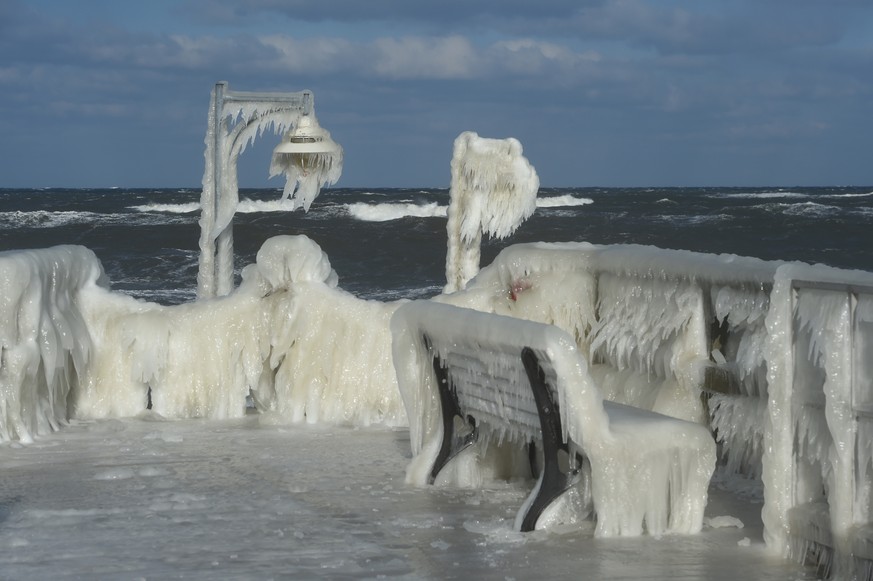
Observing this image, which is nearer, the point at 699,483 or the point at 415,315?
the point at 699,483

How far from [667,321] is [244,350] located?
135 inches

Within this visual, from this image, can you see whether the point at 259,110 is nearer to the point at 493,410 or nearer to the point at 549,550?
the point at 493,410

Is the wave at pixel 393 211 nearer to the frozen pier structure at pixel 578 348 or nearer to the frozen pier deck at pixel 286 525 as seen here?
the frozen pier structure at pixel 578 348

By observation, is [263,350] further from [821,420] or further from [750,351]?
[821,420]

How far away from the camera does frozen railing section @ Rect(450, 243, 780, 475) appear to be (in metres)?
6.92

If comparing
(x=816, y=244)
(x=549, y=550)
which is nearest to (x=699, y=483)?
(x=549, y=550)

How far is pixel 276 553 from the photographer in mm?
6094

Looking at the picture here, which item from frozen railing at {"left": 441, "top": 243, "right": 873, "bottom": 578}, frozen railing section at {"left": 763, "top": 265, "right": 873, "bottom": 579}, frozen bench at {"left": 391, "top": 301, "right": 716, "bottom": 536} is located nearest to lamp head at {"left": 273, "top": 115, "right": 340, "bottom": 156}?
frozen railing at {"left": 441, "top": 243, "right": 873, "bottom": 578}

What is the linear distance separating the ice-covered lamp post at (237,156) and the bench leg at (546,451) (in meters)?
5.73

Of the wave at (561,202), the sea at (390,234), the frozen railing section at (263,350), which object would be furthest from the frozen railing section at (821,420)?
the wave at (561,202)

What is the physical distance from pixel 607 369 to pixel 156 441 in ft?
9.82

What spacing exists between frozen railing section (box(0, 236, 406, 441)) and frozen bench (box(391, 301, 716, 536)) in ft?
8.29

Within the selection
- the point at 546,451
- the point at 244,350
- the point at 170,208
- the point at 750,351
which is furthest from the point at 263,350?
the point at 170,208

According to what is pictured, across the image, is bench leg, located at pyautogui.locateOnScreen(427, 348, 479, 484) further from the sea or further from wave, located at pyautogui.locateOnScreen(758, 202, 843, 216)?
wave, located at pyautogui.locateOnScreen(758, 202, 843, 216)
